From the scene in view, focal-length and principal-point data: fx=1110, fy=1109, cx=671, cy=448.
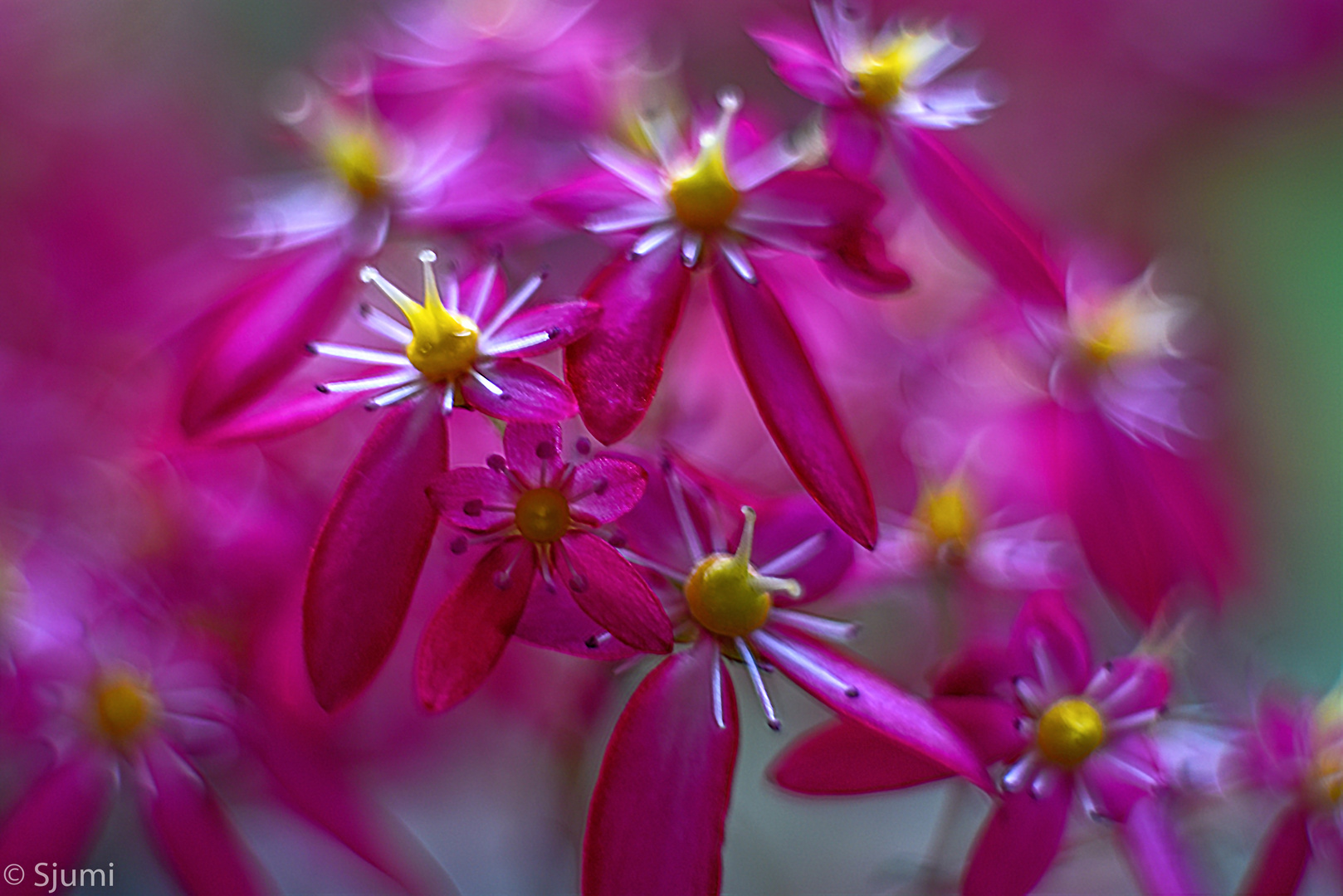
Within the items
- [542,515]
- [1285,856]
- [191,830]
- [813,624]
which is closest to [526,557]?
[542,515]

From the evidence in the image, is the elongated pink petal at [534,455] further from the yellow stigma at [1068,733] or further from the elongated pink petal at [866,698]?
the yellow stigma at [1068,733]

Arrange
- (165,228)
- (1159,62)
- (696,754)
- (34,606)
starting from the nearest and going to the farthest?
(696,754) < (34,606) < (165,228) < (1159,62)

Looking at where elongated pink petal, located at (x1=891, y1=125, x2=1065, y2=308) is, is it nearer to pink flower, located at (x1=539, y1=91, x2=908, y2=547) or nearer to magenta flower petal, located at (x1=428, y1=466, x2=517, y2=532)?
pink flower, located at (x1=539, y1=91, x2=908, y2=547)

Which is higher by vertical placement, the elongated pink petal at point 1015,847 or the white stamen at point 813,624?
the white stamen at point 813,624

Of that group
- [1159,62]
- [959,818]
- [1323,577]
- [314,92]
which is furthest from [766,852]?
[1159,62]

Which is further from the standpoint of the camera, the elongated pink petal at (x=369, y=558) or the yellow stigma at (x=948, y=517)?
the yellow stigma at (x=948, y=517)

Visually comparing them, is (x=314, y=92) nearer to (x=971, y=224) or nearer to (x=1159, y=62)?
(x=971, y=224)

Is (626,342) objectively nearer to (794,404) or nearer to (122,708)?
(794,404)

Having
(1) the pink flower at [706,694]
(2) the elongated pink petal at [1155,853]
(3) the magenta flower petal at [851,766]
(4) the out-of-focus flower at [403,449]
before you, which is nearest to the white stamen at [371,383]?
(4) the out-of-focus flower at [403,449]
